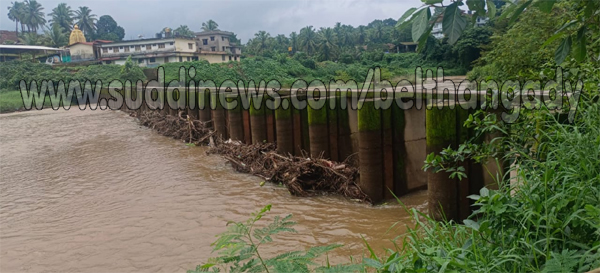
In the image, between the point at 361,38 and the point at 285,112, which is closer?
the point at 285,112

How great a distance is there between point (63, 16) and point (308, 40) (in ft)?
177

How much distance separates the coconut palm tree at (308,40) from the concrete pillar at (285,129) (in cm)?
5925

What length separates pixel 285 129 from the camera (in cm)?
889

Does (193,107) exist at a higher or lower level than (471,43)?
lower

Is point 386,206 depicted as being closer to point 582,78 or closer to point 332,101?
point 332,101

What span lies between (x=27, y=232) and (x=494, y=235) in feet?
21.8

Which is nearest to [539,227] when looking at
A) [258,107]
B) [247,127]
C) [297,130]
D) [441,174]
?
[441,174]

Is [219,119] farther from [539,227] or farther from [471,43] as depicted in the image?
[471,43]

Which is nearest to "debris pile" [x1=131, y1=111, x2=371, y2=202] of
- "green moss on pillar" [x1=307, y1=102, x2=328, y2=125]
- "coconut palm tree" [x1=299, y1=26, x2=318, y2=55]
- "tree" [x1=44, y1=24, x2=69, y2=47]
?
"green moss on pillar" [x1=307, y1=102, x2=328, y2=125]

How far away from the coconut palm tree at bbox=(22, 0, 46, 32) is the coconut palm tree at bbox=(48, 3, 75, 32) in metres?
3.68

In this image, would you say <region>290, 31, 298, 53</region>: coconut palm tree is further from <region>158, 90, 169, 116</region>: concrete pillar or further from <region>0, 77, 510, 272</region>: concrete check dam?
<region>0, 77, 510, 272</region>: concrete check dam

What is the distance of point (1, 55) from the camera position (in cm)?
5334

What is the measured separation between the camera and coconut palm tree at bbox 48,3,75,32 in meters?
91.5

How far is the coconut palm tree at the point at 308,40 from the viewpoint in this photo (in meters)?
67.8
